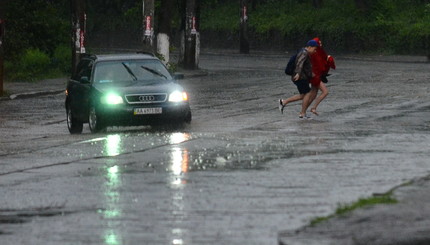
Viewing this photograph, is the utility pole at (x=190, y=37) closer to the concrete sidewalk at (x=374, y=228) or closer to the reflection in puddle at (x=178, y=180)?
the reflection in puddle at (x=178, y=180)

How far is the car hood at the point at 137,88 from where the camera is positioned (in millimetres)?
24047

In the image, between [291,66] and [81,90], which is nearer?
[81,90]

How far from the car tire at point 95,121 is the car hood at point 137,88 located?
414 mm

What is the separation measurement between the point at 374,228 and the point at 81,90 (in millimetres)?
15676

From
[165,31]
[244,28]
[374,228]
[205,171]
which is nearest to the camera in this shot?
[374,228]

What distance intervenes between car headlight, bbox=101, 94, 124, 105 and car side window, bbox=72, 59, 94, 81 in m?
1.35

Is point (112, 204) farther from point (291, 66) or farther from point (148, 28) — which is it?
point (148, 28)

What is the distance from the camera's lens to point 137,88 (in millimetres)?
24156

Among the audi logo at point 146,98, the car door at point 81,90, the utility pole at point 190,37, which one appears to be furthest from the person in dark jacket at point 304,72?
the utility pole at point 190,37

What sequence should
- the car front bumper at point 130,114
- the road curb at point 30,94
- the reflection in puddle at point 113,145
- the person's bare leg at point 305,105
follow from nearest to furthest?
the reflection in puddle at point 113,145 → the car front bumper at point 130,114 → the person's bare leg at point 305,105 → the road curb at point 30,94

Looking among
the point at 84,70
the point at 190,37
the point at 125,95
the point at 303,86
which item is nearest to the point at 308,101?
the point at 303,86

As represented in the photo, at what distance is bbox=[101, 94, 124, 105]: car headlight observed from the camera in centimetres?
2392

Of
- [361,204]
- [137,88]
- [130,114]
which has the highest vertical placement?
[361,204]

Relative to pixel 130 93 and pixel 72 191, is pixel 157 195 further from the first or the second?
pixel 130 93
